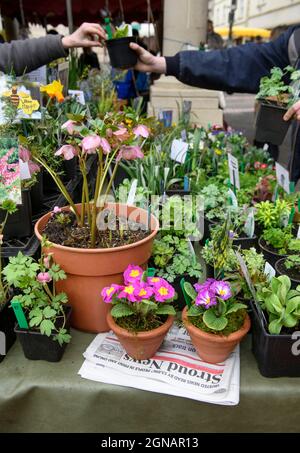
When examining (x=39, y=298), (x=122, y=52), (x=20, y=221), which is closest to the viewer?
(x=39, y=298)

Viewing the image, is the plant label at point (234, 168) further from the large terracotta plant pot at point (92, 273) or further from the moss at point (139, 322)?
the moss at point (139, 322)

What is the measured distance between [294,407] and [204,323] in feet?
1.03

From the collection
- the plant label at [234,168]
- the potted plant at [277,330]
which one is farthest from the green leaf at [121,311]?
the plant label at [234,168]

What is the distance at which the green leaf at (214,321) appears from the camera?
3.23 ft

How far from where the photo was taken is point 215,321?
3.28 feet

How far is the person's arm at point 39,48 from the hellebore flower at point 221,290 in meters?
1.62

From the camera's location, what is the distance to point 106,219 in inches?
50.9

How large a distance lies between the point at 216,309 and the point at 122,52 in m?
1.65

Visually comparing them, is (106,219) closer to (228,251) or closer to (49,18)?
(228,251)

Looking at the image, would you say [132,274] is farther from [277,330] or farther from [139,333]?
[277,330]

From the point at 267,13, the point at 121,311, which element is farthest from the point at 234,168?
the point at 267,13

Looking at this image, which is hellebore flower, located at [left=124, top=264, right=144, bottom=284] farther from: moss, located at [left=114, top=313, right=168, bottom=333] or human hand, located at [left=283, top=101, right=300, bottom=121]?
human hand, located at [left=283, top=101, right=300, bottom=121]

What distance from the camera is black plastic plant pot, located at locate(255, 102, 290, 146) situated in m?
1.79

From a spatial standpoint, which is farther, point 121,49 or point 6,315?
point 121,49
